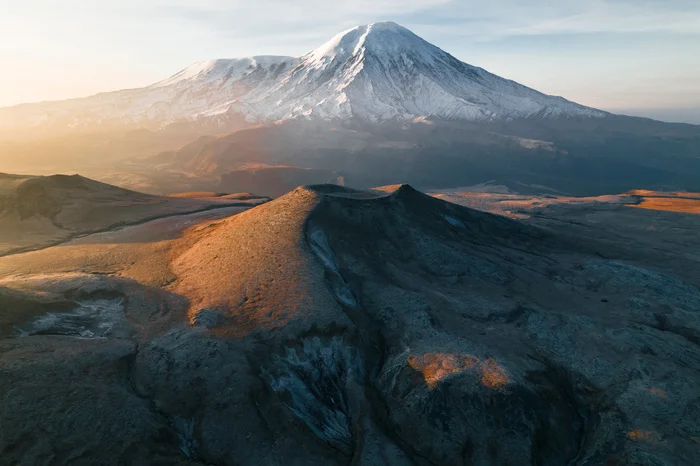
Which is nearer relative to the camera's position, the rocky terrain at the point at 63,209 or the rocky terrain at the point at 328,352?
the rocky terrain at the point at 328,352

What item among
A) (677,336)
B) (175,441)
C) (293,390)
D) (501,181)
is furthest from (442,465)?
(501,181)

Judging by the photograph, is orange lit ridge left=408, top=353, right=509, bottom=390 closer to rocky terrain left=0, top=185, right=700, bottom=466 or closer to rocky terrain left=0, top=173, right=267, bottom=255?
rocky terrain left=0, top=185, right=700, bottom=466

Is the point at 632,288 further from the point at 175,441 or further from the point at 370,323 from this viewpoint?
the point at 175,441

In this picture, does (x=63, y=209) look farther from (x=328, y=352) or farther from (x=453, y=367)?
(x=453, y=367)

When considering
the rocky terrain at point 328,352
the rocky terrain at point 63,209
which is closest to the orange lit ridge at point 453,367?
the rocky terrain at point 328,352

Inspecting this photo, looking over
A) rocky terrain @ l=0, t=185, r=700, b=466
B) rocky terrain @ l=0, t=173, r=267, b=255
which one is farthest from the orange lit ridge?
rocky terrain @ l=0, t=173, r=267, b=255

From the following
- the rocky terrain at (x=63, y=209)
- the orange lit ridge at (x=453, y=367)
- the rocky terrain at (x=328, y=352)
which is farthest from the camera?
the rocky terrain at (x=63, y=209)

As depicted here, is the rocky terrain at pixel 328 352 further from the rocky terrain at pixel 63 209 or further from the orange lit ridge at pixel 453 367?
the rocky terrain at pixel 63 209
